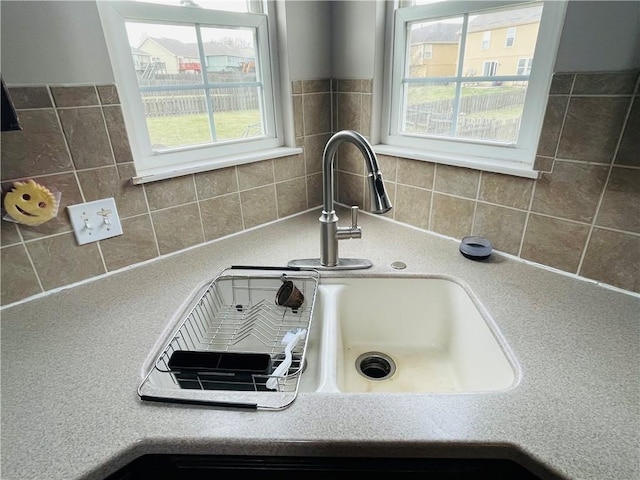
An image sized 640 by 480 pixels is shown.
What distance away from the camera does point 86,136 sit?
92 cm

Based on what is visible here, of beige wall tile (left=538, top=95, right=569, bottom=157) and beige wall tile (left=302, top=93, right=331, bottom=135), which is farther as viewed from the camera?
beige wall tile (left=302, top=93, right=331, bottom=135)

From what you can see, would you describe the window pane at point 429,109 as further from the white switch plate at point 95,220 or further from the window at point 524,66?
the white switch plate at point 95,220

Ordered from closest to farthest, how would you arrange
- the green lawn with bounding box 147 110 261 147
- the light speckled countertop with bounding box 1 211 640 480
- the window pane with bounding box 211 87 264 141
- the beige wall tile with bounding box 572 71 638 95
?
the light speckled countertop with bounding box 1 211 640 480
the beige wall tile with bounding box 572 71 638 95
the green lawn with bounding box 147 110 261 147
the window pane with bounding box 211 87 264 141

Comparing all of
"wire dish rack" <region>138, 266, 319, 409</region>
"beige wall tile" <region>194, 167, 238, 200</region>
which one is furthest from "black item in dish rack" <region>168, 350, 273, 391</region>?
"beige wall tile" <region>194, 167, 238, 200</region>

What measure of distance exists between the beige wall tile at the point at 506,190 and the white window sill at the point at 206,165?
68cm

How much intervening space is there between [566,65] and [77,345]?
131 cm

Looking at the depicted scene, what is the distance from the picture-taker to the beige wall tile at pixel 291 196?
138cm

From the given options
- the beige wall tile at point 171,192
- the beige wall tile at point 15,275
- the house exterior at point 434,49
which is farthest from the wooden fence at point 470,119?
the beige wall tile at point 15,275

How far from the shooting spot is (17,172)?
0.85 m

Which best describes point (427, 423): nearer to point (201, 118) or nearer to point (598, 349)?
point (598, 349)

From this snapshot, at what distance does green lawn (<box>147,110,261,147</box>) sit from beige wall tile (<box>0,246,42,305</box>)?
466 mm

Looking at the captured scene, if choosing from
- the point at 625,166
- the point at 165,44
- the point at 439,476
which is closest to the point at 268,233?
the point at 165,44

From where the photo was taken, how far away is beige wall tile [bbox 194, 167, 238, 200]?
1156 mm

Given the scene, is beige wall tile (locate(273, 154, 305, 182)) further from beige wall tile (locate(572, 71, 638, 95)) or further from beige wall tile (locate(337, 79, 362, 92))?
beige wall tile (locate(572, 71, 638, 95))
